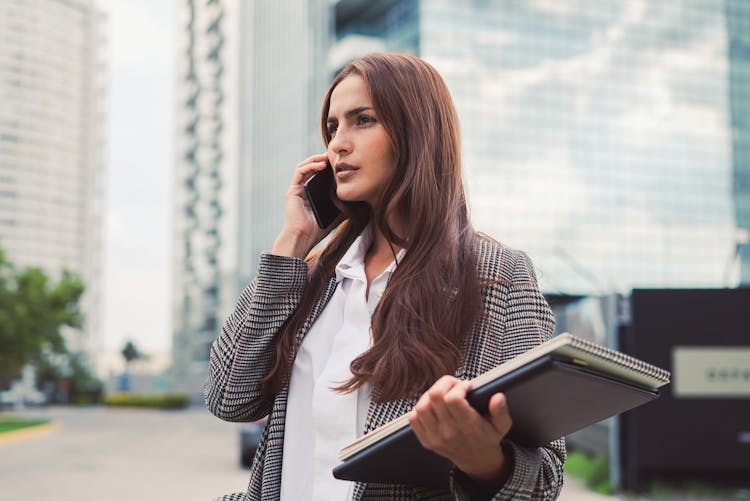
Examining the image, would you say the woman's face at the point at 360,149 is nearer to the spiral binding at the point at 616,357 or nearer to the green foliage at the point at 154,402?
the spiral binding at the point at 616,357

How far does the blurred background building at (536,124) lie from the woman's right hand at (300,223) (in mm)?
48950

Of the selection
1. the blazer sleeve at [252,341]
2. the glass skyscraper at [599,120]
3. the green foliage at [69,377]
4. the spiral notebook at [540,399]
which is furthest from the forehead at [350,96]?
the green foliage at [69,377]

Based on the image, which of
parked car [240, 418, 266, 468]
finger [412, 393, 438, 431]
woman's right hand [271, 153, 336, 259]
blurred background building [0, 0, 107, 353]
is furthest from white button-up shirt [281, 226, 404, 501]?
blurred background building [0, 0, 107, 353]

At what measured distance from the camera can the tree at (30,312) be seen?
3103 cm

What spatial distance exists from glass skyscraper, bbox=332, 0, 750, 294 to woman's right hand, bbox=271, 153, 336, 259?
1942 inches

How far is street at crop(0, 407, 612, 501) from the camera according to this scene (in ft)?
31.6

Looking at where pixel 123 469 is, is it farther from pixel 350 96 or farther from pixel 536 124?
pixel 536 124

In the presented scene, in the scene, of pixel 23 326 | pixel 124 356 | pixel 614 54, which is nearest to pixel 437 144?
pixel 23 326

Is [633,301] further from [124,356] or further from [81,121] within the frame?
[81,121]

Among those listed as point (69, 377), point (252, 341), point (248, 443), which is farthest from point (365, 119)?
point (69, 377)

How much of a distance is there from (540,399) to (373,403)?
408 millimetres

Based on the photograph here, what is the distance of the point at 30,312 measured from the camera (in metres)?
31.8

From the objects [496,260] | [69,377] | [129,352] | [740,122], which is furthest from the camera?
[129,352]

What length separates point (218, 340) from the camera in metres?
1.74
